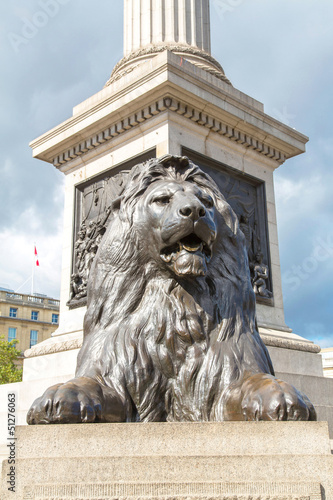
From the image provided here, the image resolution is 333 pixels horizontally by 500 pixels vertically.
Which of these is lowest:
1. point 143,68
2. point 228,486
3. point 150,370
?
point 228,486

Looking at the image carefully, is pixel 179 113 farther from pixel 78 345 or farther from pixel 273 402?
pixel 273 402

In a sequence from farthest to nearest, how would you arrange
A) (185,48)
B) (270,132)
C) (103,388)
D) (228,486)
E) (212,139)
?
(185,48)
(270,132)
(212,139)
(103,388)
(228,486)

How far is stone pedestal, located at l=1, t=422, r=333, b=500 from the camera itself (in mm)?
2480

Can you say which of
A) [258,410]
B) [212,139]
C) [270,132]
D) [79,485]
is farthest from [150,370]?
[270,132]

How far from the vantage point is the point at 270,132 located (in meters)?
10.0

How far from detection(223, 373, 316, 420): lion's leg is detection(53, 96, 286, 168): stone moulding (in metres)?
5.95

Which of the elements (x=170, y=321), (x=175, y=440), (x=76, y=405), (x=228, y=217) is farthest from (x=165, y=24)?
(x=175, y=440)

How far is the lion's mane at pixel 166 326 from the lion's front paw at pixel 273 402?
0.27 metres

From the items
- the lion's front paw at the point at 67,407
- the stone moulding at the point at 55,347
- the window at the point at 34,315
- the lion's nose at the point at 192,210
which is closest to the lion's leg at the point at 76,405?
the lion's front paw at the point at 67,407

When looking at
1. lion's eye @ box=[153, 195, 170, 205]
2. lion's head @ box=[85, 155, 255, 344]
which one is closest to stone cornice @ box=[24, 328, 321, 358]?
lion's head @ box=[85, 155, 255, 344]

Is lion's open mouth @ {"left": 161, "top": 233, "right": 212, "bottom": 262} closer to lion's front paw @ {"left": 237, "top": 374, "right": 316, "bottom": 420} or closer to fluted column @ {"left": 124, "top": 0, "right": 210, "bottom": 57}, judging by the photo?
lion's front paw @ {"left": 237, "top": 374, "right": 316, "bottom": 420}

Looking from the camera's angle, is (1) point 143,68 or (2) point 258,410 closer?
(2) point 258,410

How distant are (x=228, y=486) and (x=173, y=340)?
1.22 meters

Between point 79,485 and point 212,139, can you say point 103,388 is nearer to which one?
point 79,485
